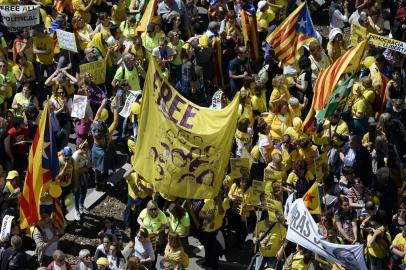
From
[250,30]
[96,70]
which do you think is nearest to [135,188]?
[96,70]

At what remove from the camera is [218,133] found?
22141 millimetres

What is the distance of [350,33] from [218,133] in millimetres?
7666

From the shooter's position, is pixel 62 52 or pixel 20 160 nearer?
pixel 20 160

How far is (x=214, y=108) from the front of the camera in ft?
83.6

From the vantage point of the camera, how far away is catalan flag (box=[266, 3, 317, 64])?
26.8m

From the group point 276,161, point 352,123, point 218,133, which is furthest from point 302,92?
point 218,133

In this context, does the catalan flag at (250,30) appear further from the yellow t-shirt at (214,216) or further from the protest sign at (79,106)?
the yellow t-shirt at (214,216)

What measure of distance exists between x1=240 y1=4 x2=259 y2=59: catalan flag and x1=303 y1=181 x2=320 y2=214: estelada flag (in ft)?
22.1

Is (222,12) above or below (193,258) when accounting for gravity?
above

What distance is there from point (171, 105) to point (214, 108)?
3.24m

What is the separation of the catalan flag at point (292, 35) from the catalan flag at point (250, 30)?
1.81 meters

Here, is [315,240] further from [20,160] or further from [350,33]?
[350,33]

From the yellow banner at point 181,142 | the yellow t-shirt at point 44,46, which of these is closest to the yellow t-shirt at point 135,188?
the yellow banner at point 181,142

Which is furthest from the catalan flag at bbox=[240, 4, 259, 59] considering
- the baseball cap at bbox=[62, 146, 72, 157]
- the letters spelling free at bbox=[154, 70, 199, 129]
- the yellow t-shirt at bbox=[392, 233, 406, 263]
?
the yellow t-shirt at bbox=[392, 233, 406, 263]
